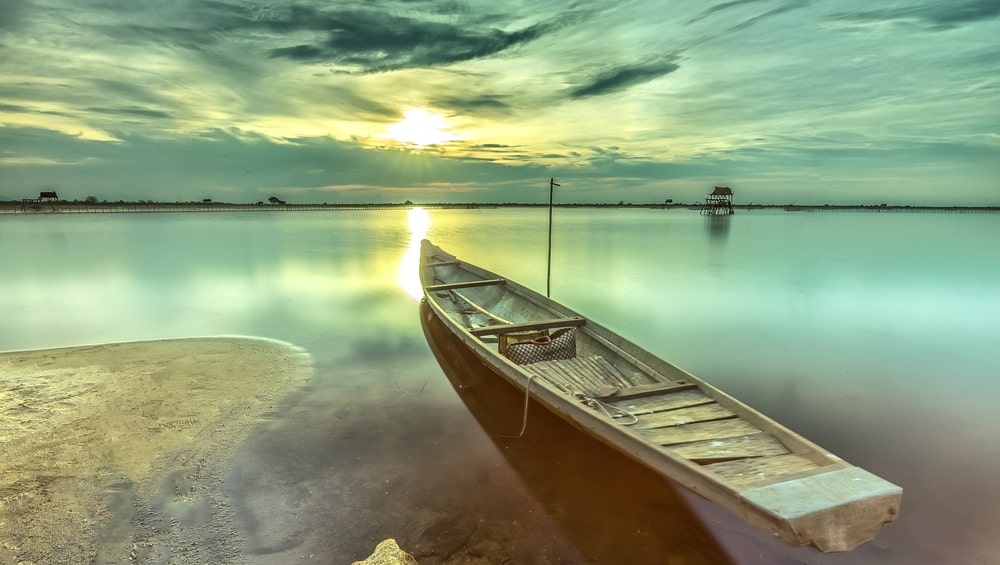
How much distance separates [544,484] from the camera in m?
5.55

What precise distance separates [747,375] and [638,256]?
78.0 ft

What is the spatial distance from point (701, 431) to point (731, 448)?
0.40m

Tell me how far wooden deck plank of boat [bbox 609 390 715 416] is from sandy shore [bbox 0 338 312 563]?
430cm

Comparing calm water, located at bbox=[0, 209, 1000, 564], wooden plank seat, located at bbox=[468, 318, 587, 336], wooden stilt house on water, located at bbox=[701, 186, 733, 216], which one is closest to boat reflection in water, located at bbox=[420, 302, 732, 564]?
calm water, located at bbox=[0, 209, 1000, 564]

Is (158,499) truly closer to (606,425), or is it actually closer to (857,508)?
(606,425)

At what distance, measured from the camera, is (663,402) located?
5.51 meters

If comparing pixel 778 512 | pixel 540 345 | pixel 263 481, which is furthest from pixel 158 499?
pixel 778 512

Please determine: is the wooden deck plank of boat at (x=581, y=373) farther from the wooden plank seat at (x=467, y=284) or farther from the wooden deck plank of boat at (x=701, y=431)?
the wooden plank seat at (x=467, y=284)

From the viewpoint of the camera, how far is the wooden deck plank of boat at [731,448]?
424 cm

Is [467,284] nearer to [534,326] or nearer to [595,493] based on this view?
[534,326]

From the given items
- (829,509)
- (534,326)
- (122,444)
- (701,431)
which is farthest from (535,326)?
(122,444)

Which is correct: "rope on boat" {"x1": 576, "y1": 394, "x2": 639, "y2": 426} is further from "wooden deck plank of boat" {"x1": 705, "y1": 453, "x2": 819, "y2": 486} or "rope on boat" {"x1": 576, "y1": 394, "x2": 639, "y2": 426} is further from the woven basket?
the woven basket

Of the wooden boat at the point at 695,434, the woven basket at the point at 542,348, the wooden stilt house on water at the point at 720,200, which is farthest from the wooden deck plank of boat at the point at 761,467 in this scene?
the wooden stilt house on water at the point at 720,200

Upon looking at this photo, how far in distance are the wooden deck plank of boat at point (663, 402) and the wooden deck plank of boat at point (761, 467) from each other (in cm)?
117
